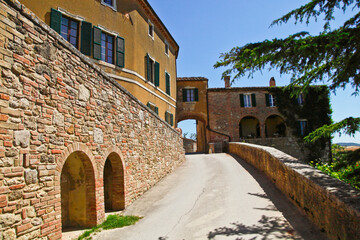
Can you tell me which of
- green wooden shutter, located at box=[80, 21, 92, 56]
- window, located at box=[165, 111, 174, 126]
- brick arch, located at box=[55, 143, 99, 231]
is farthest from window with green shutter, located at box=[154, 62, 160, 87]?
brick arch, located at box=[55, 143, 99, 231]

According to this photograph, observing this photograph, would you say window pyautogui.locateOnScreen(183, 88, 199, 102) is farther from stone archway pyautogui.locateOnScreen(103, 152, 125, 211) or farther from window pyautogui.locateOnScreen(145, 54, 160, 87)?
stone archway pyautogui.locateOnScreen(103, 152, 125, 211)

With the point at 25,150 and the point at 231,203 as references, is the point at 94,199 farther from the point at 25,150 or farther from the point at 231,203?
the point at 231,203

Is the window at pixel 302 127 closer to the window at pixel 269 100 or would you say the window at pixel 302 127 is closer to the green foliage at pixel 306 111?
the green foliage at pixel 306 111

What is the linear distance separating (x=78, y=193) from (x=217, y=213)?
10.5 ft

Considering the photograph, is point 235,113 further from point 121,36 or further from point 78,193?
point 78,193

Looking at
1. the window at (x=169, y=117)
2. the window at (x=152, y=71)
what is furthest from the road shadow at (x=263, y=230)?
the window at (x=169, y=117)

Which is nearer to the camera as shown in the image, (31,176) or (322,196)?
(31,176)

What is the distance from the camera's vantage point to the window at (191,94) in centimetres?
2269

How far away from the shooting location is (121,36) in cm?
1233

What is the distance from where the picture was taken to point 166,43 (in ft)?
58.4

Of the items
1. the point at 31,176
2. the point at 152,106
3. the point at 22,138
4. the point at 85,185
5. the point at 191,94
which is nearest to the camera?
the point at 22,138

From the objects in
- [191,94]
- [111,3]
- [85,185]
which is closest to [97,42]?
[111,3]

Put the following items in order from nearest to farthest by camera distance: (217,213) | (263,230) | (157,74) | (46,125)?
(46,125) < (263,230) < (217,213) < (157,74)

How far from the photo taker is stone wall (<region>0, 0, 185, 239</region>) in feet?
10.9
